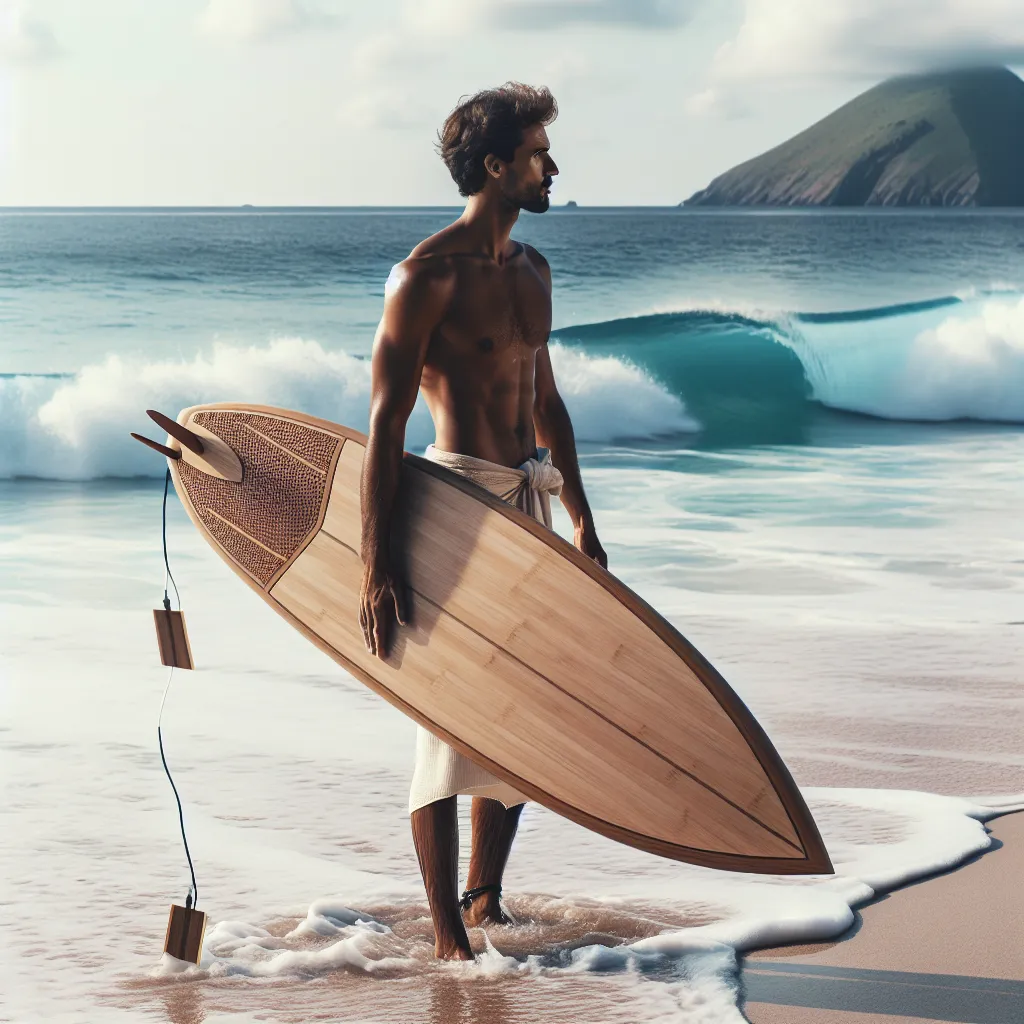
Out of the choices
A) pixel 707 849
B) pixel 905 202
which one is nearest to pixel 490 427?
pixel 707 849

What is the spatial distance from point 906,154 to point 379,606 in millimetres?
22939

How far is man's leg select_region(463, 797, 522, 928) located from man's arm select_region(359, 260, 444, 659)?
38cm

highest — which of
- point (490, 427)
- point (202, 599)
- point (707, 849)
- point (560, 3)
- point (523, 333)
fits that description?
point (560, 3)

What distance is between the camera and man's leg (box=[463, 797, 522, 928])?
7.24ft

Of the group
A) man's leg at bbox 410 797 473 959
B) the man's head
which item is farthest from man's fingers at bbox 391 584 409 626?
the man's head

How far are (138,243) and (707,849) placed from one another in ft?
48.0

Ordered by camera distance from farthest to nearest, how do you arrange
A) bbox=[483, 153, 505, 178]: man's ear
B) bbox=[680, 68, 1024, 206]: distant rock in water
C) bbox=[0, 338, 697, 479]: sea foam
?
bbox=[680, 68, 1024, 206]: distant rock in water < bbox=[0, 338, 697, 479]: sea foam < bbox=[483, 153, 505, 178]: man's ear

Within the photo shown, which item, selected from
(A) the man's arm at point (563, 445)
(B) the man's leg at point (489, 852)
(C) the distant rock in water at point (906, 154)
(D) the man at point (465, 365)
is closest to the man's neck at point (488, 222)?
(D) the man at point (465, 365)

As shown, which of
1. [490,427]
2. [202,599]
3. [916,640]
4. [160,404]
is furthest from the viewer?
[160,404]

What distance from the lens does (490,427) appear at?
2.06 m

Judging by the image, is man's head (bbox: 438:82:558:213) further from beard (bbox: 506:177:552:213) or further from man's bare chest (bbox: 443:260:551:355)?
man's bare chest (bbox: 443:260:551:355)

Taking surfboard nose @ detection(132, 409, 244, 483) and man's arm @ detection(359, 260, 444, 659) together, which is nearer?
man's arm @ detection(359, 260, 444, 659)

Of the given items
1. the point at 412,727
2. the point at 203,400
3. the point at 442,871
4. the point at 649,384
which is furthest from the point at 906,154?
the point at 442,871

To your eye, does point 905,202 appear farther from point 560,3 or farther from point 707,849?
point 707,849
